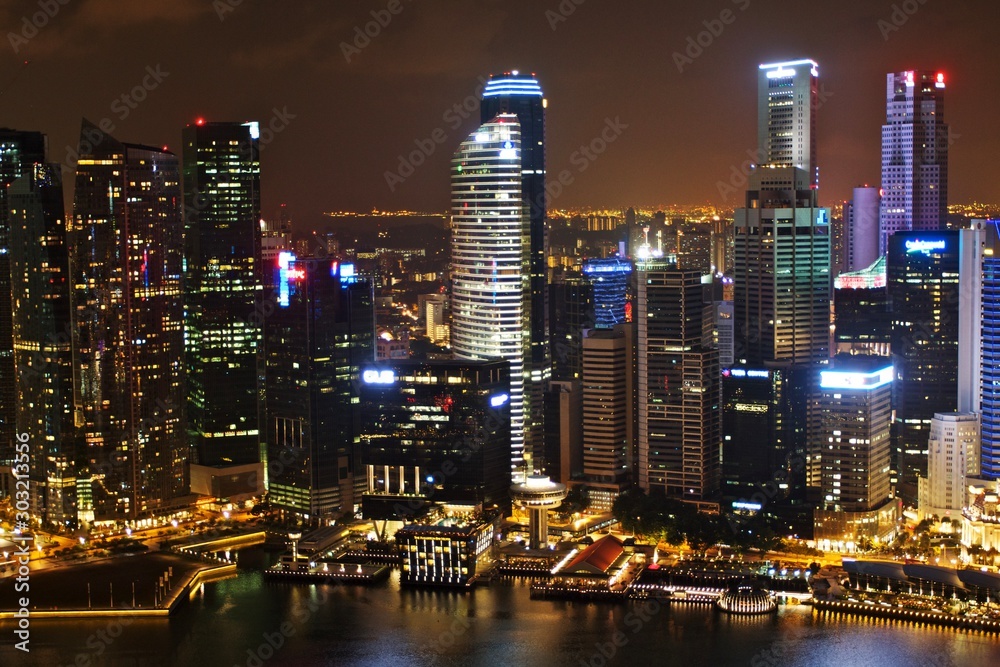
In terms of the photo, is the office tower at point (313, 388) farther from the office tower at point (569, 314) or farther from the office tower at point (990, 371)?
the office tower at point (990, 371)

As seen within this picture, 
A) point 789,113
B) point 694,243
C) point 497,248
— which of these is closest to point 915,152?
point 789,113

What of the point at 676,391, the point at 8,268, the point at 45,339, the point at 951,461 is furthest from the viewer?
the point at 8,268

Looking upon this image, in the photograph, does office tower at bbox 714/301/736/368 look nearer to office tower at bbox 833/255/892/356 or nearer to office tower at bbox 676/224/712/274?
office tower at bbox 833/255/892/356

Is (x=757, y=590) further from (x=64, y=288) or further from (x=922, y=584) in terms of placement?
(x=64, y=288)

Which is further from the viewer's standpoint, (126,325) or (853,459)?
(126,325)

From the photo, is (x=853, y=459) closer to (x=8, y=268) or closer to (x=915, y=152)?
(x=915, y=152)

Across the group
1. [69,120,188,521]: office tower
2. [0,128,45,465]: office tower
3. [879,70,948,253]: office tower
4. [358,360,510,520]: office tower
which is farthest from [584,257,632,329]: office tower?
[0,128,45,465]: office tower

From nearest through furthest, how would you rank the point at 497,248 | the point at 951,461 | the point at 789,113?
1. the point at 951,461
2. the point at 497,248
3. the point at 789,113
